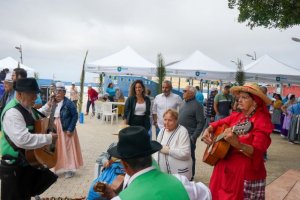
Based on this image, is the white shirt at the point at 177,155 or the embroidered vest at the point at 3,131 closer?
the embroidered vest at the point at 3,131

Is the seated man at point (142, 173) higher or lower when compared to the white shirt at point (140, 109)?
higher

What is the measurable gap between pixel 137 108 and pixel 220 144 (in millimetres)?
3252

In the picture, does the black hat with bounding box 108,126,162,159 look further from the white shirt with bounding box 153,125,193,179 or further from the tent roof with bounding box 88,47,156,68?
the tent roof with bounding box 88,47,156,68

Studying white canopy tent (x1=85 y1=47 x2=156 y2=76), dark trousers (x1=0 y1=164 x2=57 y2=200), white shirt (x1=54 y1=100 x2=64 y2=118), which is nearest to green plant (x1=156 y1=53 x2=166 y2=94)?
white canopy tent (x1=85 y1=47 x2=156 y2=76)

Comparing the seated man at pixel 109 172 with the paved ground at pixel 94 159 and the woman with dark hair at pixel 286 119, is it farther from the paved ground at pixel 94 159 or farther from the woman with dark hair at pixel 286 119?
the woman with dark hair at pixel 286 119

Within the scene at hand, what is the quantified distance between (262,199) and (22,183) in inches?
98.8

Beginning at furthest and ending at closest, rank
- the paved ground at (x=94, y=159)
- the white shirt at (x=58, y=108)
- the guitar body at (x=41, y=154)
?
the white shirt at (x=58, y=108)
the paved ground at (x=94, y=159)
the guitar body at (x=41, y=154)

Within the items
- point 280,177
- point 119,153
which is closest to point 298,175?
point 280,177

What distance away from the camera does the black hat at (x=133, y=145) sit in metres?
1.96

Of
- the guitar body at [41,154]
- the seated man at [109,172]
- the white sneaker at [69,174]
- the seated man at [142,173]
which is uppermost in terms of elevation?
the seated man at [142,173]

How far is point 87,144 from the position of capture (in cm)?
997

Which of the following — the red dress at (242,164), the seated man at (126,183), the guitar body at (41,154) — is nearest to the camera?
the seated man at (126,183)

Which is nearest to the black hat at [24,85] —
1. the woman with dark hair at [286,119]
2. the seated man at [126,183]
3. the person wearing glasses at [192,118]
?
the seated man at [126,183]

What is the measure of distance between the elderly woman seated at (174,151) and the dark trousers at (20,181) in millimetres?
1566
